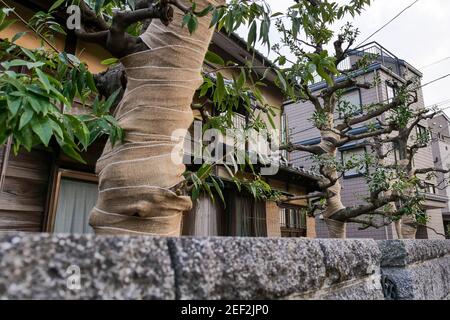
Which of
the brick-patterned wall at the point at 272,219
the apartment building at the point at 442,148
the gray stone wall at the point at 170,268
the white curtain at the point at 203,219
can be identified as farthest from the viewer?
the apartment building at the point at 442,148

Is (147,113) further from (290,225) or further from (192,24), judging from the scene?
(290,225)

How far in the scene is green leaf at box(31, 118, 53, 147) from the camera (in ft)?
3.03

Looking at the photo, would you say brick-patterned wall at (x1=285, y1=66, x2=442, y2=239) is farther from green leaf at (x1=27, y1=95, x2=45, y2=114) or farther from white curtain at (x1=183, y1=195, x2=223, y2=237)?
green leaf at (x1=27, y1=95, x2=45, y2=114)

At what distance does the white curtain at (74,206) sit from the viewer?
A: 4410 mm

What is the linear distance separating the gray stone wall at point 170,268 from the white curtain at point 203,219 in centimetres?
500

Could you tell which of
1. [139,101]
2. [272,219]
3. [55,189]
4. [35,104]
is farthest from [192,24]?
[272,219]

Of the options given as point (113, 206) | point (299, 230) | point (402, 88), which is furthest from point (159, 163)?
point (299, 230)

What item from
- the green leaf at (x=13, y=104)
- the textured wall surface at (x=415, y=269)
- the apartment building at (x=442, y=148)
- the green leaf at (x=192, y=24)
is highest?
the apartment building at (x=442, y=148)

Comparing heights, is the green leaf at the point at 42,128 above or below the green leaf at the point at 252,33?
below

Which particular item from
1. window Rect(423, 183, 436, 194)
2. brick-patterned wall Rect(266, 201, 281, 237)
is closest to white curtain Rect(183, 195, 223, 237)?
brick-patterned wall Rect(266, 201, 281, 237)

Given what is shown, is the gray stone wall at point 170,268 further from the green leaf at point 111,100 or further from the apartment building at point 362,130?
the apartment building at point 362,130

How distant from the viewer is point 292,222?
33.0 feet

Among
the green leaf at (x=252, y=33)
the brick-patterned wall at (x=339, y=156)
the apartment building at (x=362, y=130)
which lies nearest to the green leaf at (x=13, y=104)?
the green leaf at (x=252, y=33)
